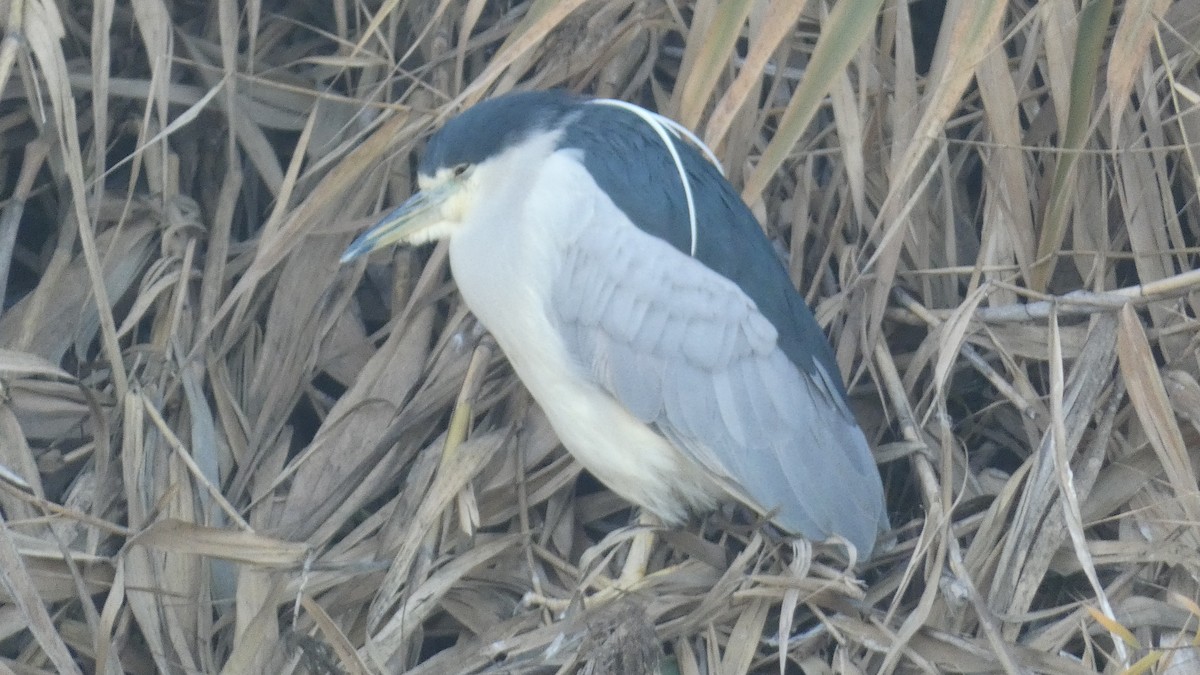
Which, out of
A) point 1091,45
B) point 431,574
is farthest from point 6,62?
point 1091,45

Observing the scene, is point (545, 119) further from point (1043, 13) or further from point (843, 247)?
point (1043, 13)

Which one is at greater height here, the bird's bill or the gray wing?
the bird's bill

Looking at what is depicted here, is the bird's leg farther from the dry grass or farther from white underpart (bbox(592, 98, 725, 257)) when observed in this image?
white underpart (bbox(592, 98, 725, 257))

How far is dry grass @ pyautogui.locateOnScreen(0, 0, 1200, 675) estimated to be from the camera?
1584 mm

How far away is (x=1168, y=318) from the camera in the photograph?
1788 mm

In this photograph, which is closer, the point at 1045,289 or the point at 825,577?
the point at 825,577

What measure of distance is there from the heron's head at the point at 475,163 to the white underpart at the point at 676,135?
0.08 m

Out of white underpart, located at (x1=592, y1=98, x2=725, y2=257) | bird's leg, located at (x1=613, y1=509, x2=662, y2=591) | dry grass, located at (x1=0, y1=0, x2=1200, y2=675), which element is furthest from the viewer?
bird's leg, located at (x1=613, y1=509, x2=662, y2=591)

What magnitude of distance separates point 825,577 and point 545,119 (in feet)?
2.19

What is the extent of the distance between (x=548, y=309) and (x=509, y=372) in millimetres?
319

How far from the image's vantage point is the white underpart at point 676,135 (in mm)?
1694

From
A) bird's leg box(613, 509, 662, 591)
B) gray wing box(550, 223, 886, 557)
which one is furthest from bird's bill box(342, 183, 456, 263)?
bird's leg box(613, 509, 662, 591)

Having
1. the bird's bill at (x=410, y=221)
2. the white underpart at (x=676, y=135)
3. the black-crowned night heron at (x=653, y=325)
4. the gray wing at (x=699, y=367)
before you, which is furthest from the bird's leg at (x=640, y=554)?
the bird's bill at (x=410, y=221)

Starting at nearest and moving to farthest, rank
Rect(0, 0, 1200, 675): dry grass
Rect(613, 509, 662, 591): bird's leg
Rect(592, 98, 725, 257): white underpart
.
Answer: Rect(0, 0, 1200, 675): dry grass
Rect(592, 98, 725, 257): white underpart
Rect(613, 509, 662, 591): bird's leg
